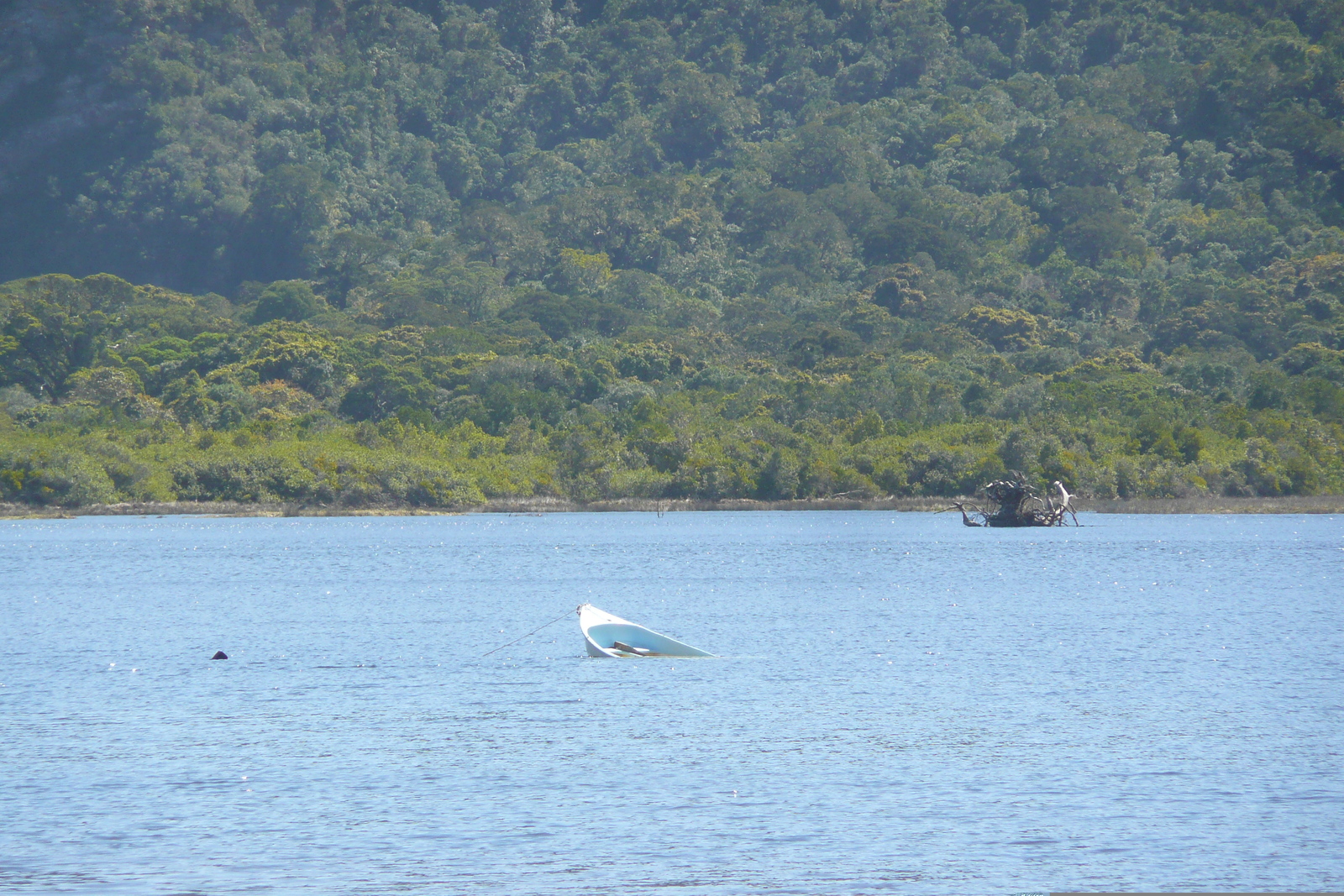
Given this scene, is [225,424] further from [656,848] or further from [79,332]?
[656,848]

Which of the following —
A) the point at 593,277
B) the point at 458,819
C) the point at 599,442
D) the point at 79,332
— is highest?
the point at 593,277

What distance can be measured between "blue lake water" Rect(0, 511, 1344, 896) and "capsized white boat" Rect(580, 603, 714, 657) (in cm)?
58

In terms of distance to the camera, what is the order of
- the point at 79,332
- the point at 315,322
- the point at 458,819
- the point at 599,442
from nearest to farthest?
the point at 458,819 < the point at 599,442 < the point at 79,332 < the point at 315,322

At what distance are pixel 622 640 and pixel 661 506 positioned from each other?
2789 inches

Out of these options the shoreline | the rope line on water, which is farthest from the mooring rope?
the shoreline

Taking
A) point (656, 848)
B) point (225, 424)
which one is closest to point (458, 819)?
point (656, 848)

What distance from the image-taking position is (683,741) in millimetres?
24266

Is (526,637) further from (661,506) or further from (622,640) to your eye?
(661,506)

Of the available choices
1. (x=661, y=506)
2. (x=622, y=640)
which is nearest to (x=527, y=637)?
(x=622, y=640)

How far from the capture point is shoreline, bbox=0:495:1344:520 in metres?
96.3

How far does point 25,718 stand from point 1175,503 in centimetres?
8304

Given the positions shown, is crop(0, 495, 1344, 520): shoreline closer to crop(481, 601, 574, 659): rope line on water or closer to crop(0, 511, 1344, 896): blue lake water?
crop(0, 511, 1344, 896): blue lake water

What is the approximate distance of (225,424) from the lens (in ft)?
369

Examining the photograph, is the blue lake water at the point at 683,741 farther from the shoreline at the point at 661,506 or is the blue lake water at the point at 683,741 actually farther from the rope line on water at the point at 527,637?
A: the shoreline at the point at 661,506
